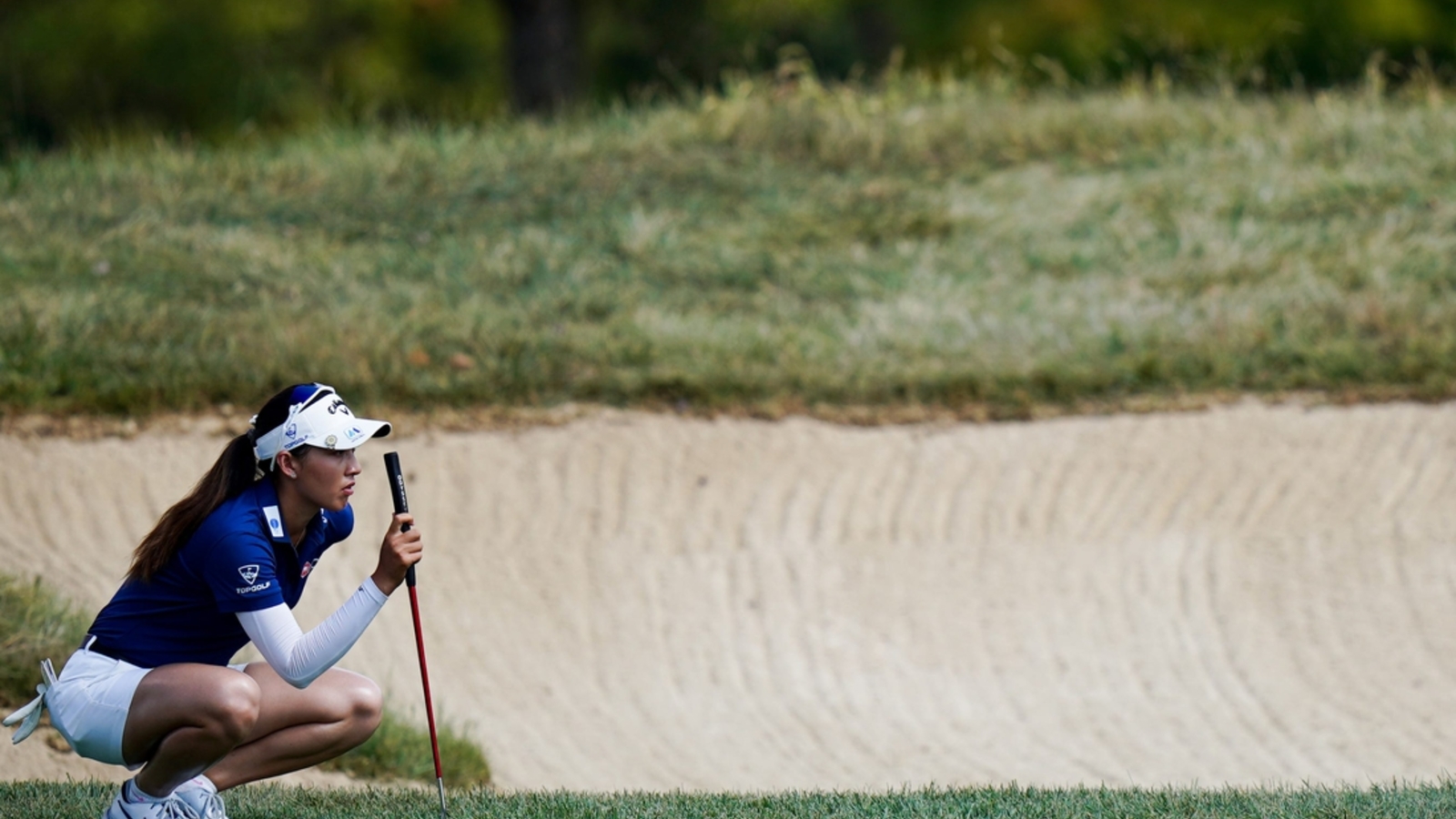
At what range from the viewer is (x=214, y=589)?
439 centimetres

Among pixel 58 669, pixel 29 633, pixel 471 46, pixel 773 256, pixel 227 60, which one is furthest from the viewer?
pixel 471 46

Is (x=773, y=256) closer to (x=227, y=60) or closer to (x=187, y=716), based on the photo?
(x=187, y=716)

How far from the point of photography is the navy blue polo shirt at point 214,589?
438cm

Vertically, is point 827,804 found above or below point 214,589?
below

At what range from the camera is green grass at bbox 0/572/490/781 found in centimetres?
708

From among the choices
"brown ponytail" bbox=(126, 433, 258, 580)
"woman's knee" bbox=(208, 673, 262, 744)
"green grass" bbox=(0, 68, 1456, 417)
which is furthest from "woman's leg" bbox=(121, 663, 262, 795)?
"green grass" bbox=(0, 68, 1456, 417)

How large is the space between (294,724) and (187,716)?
41 cm

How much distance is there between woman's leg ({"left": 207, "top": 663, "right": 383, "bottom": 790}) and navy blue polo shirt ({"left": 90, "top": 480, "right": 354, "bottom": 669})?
0.19 m

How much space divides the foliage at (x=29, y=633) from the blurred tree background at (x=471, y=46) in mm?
14643

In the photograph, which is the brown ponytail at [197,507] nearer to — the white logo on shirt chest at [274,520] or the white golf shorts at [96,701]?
the white logo on shirt chest at [274,520]

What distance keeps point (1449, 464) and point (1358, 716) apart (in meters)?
2.35

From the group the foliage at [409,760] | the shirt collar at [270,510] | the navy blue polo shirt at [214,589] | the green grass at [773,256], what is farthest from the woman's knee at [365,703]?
the green grass at [773,256]

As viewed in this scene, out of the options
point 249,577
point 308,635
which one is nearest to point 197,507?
point 249,577

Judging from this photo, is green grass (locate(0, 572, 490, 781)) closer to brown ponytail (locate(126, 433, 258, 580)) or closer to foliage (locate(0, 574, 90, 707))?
foliage (locate(0, 574, 90, 707))
